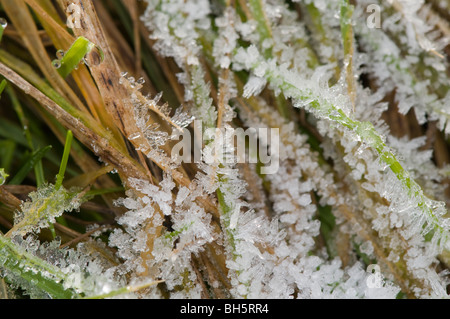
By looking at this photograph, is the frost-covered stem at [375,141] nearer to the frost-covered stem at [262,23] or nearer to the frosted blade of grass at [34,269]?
the frost-covered stem at [262,23]

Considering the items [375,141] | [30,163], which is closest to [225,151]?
[375,141]

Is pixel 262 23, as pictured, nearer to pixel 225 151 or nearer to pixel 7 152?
pixel 225 151

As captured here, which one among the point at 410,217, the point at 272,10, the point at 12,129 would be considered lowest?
the point at 410,217

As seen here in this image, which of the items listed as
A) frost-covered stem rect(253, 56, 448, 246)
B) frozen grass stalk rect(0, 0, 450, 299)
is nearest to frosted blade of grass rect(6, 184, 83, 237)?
frozen grass stalk rect(0, 0, 450, 299)

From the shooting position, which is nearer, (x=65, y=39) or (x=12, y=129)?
(x=65, y=39)
